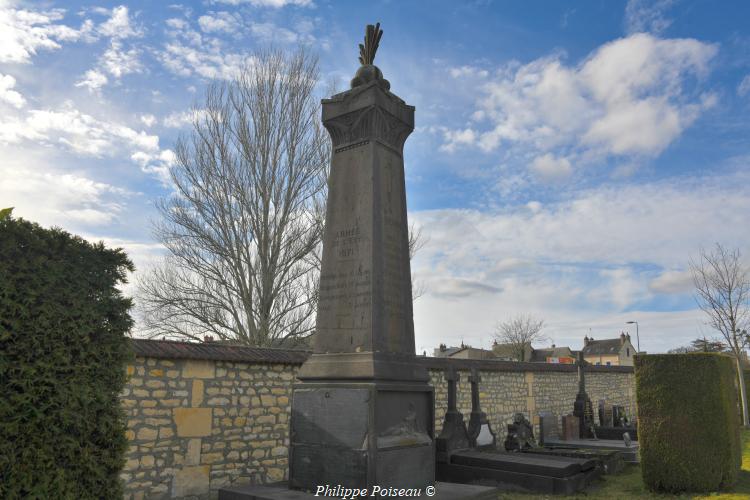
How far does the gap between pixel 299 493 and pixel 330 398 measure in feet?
3.31

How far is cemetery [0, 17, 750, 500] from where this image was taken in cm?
363

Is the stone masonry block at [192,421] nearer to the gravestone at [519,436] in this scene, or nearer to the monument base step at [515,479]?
the monument base step at [515,479]

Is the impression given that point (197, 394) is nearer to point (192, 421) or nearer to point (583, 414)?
point (192, 421)

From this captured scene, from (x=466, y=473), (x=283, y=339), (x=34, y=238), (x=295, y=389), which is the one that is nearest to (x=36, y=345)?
(x=34, y=238)

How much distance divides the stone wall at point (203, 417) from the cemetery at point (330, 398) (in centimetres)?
2

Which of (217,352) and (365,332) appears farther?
(217,352)

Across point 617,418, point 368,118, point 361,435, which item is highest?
point 368,118

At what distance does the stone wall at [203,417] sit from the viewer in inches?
292

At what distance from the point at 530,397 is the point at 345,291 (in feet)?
37.2

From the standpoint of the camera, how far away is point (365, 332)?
19.2 feet

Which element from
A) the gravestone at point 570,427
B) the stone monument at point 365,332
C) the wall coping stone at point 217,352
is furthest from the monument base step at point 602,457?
the stone monument at point 365,332

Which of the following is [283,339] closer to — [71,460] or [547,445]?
[547,445]

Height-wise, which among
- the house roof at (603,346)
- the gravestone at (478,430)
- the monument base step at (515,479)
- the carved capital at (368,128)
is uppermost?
the carved capital at (368,128)

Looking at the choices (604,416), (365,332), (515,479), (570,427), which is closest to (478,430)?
(515,479)
